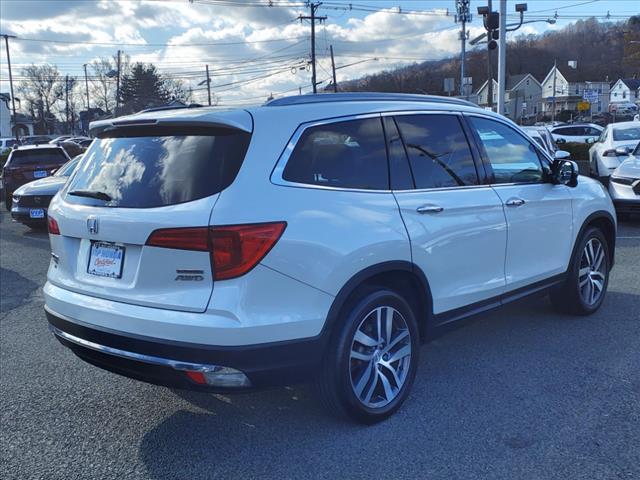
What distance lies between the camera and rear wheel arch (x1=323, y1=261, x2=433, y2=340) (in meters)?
3.29

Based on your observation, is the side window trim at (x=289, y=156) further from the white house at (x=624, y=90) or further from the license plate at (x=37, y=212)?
the white house at (x=624, y=90)

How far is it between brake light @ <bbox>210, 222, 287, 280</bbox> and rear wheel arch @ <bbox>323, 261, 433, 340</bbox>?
553mm

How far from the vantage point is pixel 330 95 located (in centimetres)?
373

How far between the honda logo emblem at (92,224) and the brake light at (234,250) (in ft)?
2.65

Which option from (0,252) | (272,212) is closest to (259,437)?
(272,212)

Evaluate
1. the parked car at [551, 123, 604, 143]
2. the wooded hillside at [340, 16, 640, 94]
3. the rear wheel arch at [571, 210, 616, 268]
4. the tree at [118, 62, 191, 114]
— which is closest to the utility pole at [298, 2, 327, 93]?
the wooded hillside at [340, 16, 640, 94]

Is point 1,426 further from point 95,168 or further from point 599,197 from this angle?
point 599,197

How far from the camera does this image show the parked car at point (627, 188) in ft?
34.1

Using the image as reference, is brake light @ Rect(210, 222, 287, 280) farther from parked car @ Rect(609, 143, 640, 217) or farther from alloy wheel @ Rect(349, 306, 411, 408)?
parked car @ Rect(609, 143, 640, 217)

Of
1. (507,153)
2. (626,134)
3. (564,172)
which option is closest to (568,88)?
(626,134)

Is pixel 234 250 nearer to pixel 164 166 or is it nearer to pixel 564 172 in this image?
pixel 164 166

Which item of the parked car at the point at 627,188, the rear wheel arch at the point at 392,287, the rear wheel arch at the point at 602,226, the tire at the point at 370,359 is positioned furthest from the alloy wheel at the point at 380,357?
the parked car at the point at 627,188

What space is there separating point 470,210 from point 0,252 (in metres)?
8.80

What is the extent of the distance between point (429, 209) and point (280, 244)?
119cm
